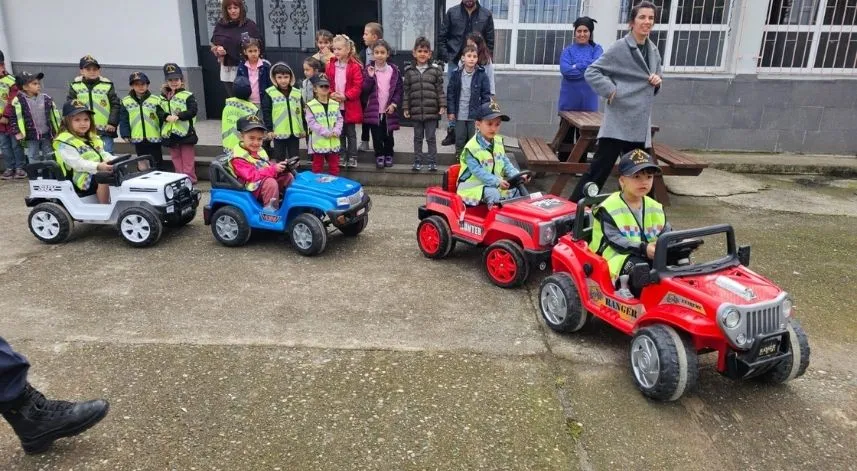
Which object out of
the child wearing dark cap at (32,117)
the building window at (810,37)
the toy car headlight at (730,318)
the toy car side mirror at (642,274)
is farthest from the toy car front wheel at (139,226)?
the building window at (810,37)

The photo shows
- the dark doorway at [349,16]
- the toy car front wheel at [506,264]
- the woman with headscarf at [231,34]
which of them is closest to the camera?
the toy car front wheel at [506,264]

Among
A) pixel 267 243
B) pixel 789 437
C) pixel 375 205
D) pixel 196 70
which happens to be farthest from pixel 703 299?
pixel 196 70

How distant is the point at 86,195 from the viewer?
5883mm

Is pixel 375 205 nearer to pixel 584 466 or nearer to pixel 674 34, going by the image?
pixel 584 466

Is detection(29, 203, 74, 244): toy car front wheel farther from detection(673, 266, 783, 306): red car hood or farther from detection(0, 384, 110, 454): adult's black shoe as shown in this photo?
detection(673, 266, 783, 306): red car hood

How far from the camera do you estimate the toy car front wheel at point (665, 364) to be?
10.5 feet

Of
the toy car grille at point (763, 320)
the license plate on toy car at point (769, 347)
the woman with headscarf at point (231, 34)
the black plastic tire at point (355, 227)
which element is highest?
the woman with headscarf at point (231, 34)

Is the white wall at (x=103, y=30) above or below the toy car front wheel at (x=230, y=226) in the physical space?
above

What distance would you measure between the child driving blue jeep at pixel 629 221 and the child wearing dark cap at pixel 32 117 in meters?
7.10

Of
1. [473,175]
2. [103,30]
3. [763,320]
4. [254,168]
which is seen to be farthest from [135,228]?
[103,30]

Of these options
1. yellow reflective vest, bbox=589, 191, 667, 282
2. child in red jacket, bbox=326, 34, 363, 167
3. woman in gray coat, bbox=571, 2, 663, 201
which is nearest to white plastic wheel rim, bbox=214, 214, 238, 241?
child in red jacket, bbox=326, 34, 363, 167

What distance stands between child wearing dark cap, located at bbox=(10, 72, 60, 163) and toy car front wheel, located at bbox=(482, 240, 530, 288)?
610 cm

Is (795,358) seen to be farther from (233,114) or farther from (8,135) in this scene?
(8,135)

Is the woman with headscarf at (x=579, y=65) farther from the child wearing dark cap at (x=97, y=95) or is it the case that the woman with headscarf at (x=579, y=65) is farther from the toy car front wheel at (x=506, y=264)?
the child wearing dark cap at (x=97, y=95)
